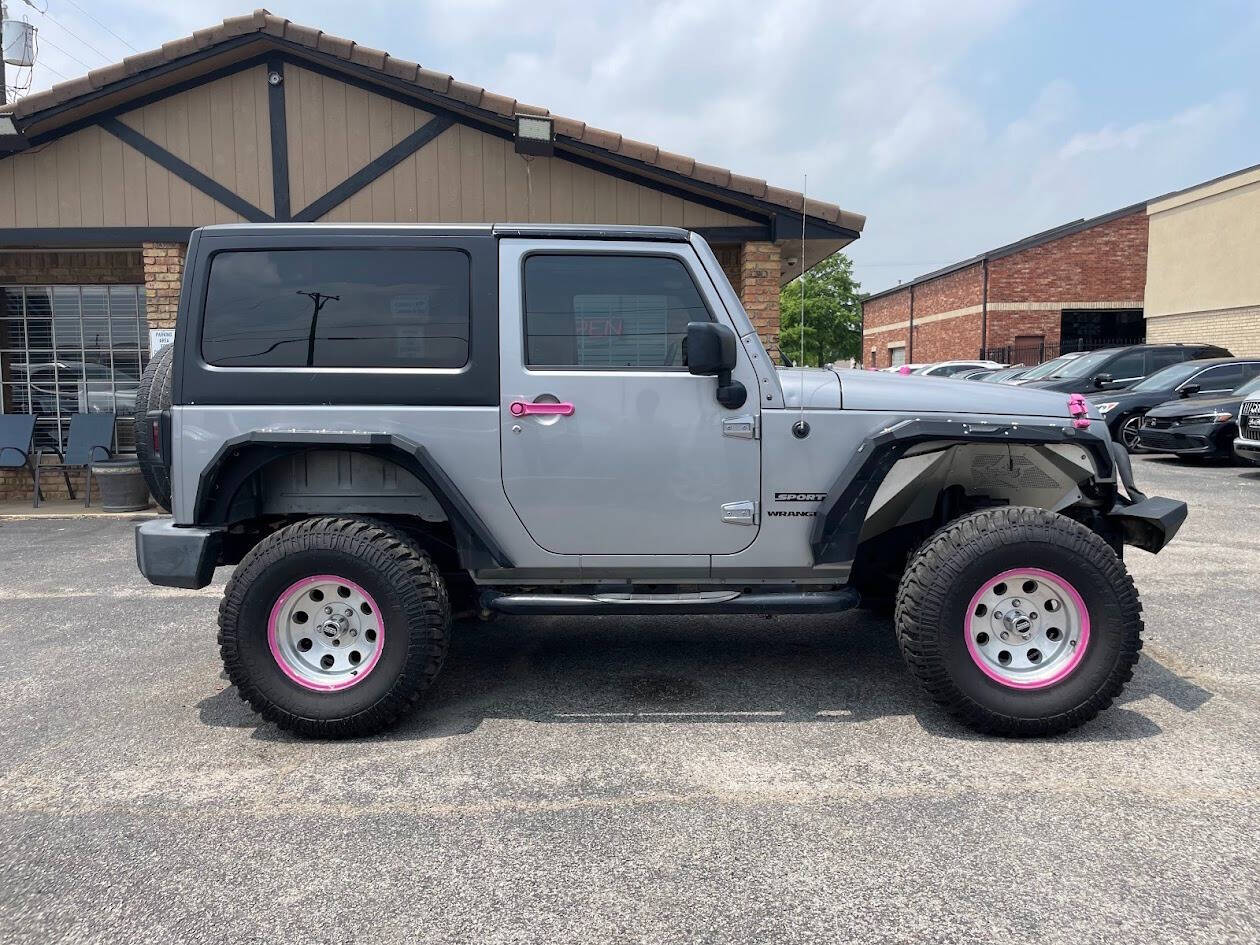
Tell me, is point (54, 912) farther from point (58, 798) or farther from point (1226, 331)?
point (1226, 331)

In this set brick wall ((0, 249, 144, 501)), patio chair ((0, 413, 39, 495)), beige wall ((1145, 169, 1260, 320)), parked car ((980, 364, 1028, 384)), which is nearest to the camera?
patio chair ((0, 413, 39, 495))

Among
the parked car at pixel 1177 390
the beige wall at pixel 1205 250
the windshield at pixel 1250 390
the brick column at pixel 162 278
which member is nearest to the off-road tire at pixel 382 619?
the brick column at pixel 162 278

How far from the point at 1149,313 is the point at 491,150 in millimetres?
23851

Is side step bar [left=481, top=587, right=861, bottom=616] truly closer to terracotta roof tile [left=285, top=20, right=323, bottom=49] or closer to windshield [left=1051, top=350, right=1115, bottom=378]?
terracotta roof tile [left=285, top=20, right=323, bottom=49]

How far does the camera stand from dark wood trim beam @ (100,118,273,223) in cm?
895

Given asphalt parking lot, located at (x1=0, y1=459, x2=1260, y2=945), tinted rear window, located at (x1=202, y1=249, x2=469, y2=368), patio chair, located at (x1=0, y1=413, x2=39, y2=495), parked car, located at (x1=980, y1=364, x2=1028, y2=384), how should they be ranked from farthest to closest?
parked car, located at (x1=980, y1=364, x2=1028, y2=384), patio chair, located at (x1=0, y1=413, x2=39, y2=495), tinted rear window, located at (x1=202, y1=249, x2=469, y2=368), asphalt parking lot, located at (x1=0, y1=459, x2=1260, y2=945)

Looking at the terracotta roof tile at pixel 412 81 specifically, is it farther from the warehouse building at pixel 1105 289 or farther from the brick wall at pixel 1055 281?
the brick wall at pixel 1055 281

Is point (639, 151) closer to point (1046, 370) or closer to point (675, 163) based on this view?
point (675, 163)

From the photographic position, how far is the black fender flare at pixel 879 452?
144 inches

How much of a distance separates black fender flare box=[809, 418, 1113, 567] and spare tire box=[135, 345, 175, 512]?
2.85 meters

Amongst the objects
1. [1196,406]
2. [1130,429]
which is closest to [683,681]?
[1196,406]

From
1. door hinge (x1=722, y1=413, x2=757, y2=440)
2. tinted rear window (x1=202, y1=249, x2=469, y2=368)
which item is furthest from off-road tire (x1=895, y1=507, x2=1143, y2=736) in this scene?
tinted rear window (x1=202, y1=249, x2=469, y2=368)

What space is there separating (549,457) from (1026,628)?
2116 millimetres

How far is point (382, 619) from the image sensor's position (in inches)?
143
